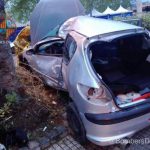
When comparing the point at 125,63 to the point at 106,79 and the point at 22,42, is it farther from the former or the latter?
the point at 22,42

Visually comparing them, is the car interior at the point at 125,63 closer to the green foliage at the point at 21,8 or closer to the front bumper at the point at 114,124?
the front bumper at the point at 114,124

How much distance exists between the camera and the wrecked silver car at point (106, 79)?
3031 millimetres

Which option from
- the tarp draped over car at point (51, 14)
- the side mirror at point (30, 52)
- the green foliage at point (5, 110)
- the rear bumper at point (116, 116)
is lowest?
the green foliage at point (5, 110)

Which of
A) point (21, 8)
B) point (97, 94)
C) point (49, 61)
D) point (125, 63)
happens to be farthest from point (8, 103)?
point (21, 8)

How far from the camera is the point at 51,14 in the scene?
8805mm

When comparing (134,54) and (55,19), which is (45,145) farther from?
(55,19)

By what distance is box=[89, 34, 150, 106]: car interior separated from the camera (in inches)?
148

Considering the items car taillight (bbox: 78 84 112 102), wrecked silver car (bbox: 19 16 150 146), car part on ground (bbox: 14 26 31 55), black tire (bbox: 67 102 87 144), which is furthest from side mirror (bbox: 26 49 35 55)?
car taillight (bbox: 78 84 112 102)

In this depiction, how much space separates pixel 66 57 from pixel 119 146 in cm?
168

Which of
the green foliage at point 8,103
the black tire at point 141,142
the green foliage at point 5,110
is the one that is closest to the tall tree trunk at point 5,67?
the green foliage at point 8,103

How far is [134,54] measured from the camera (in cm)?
429

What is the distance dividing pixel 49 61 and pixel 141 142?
2.61 meters

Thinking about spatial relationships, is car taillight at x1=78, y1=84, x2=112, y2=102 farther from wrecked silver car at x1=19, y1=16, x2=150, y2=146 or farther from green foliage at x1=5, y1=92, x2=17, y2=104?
green foliage at x1=5, y1=92, x2=17, y2=104

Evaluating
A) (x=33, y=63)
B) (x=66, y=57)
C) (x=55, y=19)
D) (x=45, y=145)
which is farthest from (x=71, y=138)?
(x=55, y=19)
